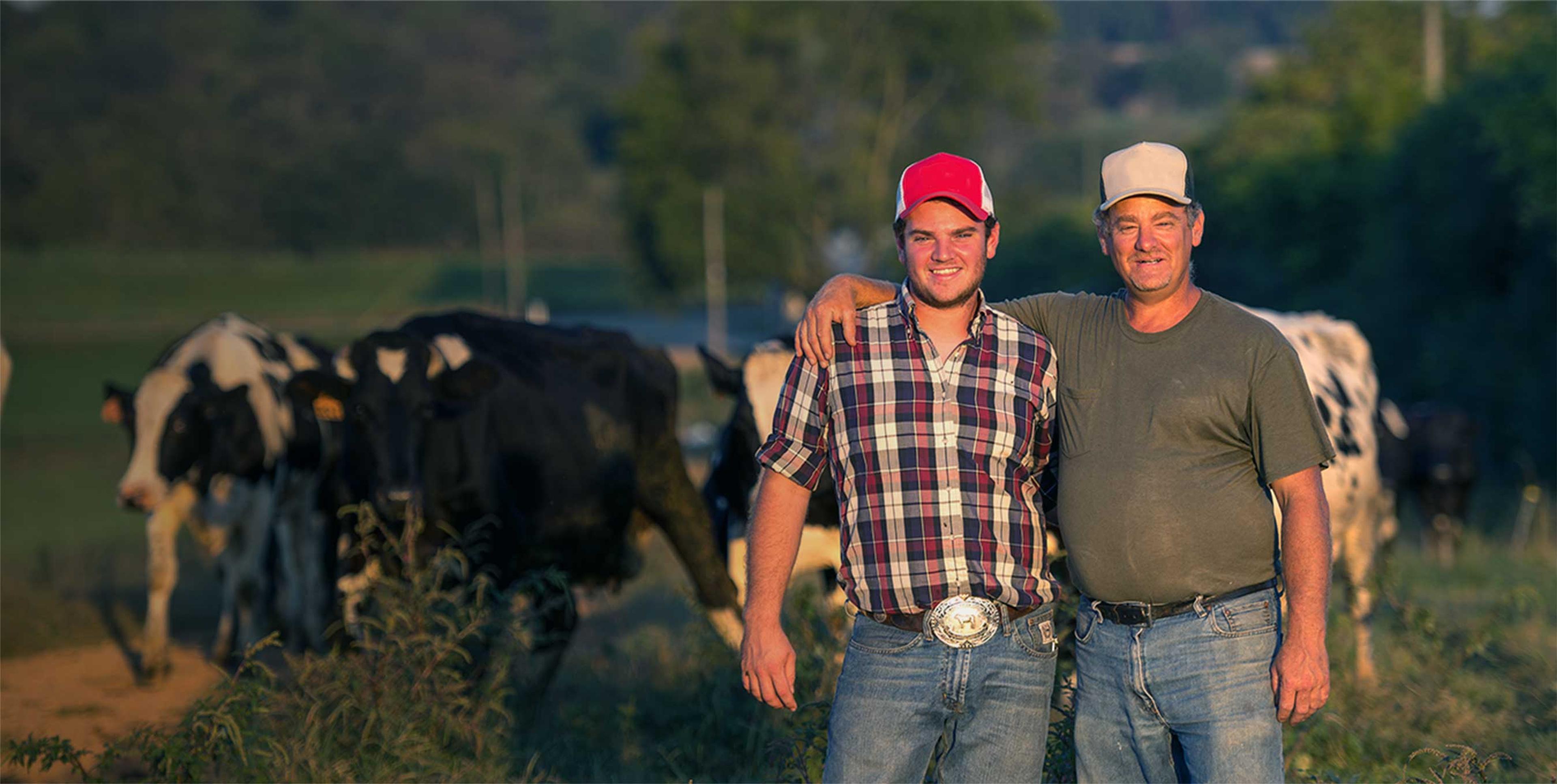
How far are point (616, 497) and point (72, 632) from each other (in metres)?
4.31

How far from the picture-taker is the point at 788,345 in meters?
8.51

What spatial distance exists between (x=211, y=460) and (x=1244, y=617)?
25.0 ft

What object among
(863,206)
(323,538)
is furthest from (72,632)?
(863,206)

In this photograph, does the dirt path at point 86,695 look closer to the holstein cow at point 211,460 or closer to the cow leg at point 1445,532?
the holstein cow at point 211,460

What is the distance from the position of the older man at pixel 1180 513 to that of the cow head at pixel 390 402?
3.76 meters

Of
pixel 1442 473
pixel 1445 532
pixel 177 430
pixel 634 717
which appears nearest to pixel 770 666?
pixel 634 717

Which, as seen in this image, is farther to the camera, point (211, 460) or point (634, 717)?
point (211, 460)

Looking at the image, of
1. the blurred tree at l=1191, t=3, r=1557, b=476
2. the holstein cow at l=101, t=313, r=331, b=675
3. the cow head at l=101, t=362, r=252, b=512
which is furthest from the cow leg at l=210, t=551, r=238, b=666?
the blurred tree at l=1191, t=3, r=1557, b=476

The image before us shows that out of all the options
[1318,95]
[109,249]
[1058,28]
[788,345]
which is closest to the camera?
[788,345]

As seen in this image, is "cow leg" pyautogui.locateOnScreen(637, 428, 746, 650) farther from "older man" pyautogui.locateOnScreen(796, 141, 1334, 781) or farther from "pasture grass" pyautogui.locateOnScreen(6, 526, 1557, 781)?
"older man" pyautogui.locateOnScreen(796, 141, 1334, 781)

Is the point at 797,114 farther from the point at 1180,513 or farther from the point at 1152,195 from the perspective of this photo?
the point at 1180,513

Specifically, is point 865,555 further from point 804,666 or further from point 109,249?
point 109,249

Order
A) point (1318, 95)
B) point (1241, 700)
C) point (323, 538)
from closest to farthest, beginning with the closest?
1. point (1241, 700)
2. point (323, 538)
3. point (1318, 95)

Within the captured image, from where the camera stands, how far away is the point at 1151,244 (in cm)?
438
